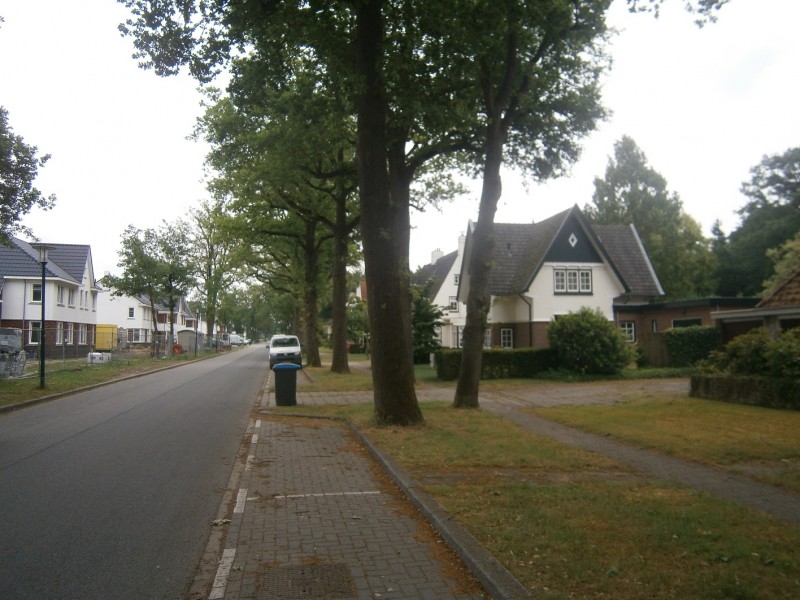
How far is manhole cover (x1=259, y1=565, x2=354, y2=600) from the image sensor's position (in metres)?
4.68

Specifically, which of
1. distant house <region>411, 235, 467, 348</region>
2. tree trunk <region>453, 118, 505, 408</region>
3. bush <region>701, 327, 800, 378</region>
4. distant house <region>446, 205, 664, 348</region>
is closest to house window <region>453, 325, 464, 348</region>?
distant house <region>411, 235, 467, 348</region>

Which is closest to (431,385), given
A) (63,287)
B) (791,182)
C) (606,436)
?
(606,436)

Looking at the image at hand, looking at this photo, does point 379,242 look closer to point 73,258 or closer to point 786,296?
point 786,296

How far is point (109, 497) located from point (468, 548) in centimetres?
447

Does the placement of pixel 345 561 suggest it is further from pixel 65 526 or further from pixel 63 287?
pixel 63 287

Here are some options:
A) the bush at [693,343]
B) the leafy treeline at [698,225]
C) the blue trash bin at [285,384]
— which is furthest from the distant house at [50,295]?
the leafy treeline at [698,225]

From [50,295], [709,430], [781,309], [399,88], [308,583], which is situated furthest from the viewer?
[50,295]

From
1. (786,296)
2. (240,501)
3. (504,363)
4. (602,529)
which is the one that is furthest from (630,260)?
(602,529)

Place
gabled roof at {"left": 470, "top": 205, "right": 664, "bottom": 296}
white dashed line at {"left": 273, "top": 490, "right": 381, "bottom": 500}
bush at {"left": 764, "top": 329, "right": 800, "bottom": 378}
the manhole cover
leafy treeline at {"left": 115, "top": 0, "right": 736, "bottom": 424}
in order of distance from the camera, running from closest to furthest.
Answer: the manhole cover < white dashed line at {"left": 273, "top": 490, "right": 381, "bottom": 500} < leafy treeline at {"left": 115, "top": 0, "right": 736, "bottom": 424} < bush at {"left": 764, "top": 329, "right": 800, "bottom": 378} < gabled roof at {"left": 470, "top": 205, "right": 664, "bottom": 296}

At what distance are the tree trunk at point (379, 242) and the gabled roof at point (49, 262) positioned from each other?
32024mm

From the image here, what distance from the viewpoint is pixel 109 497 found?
7531mm

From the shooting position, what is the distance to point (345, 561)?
5367mm

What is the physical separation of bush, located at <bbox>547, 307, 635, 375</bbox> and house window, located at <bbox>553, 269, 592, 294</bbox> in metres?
9.66

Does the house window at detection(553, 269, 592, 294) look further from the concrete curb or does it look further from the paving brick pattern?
the concrete curb
